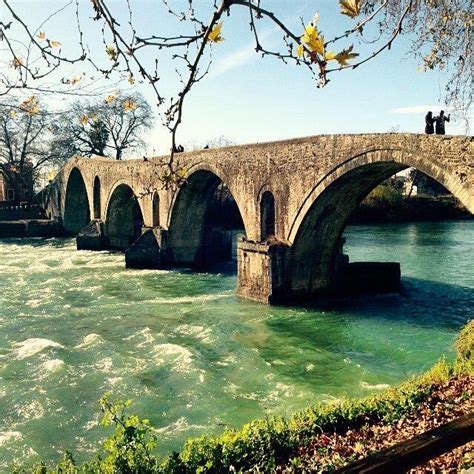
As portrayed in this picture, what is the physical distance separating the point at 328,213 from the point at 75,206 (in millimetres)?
31522

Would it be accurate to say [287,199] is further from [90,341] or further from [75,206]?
[75,206]

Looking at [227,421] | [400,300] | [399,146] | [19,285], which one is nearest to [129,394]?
[227,421]

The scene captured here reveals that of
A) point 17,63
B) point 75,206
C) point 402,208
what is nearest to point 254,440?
point 17,63

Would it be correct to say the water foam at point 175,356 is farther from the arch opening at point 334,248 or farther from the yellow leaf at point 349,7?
the yellow leaf at point 349,7

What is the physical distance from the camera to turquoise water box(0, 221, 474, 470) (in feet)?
32.6

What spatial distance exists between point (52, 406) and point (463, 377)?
7707 millimetres

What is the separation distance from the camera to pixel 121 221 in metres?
35.4

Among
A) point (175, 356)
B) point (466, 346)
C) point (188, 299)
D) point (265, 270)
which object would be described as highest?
point (265, 270)

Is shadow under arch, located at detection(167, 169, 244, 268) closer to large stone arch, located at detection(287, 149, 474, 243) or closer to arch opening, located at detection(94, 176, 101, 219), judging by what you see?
large stone arch, located at detection(287, 149, 474, 243)

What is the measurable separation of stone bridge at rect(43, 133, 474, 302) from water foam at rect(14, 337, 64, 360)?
18.9 feet

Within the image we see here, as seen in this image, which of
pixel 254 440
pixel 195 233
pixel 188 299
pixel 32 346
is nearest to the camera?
pixel 254 440

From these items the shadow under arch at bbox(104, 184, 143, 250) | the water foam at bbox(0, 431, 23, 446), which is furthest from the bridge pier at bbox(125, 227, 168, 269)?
the water foam at bbox(0, 431, 23, 446)

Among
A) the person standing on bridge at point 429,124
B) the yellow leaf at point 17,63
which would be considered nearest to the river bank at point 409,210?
the person standing on bridge at point 429,124

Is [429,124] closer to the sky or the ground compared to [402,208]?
closer to the sky
